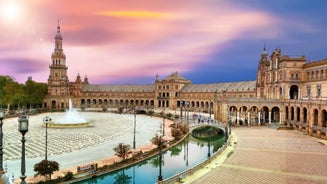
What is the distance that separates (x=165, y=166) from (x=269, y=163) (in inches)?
491

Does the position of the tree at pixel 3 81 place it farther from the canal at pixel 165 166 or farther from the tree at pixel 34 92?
Answer: the canal at pixel 165 166

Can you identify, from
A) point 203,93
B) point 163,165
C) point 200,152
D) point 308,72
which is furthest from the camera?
point 203,93

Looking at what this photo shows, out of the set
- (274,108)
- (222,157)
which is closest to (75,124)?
(222,157)

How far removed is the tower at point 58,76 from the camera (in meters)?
122

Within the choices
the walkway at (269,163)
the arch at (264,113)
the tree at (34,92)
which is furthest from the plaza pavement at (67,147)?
the tree at (34,92)

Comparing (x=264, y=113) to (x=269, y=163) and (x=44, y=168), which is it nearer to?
(x=269, y=163)

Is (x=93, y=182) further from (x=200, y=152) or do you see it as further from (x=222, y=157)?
(x=200, y=152)

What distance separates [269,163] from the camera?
30297 mm

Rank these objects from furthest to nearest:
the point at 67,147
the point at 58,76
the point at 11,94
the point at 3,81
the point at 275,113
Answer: the point at 58,76
the point at 3,81
the point at 11,94
the point at 275,113
the point at 67,147

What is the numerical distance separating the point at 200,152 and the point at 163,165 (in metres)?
10.5

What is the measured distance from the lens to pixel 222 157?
109 feet

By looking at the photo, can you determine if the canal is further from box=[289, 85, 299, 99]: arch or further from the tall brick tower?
the tall brick tower

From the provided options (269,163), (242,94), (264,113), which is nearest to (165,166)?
(269,163)

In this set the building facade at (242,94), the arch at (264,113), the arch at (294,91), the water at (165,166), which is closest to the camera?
the water at (165,166)
